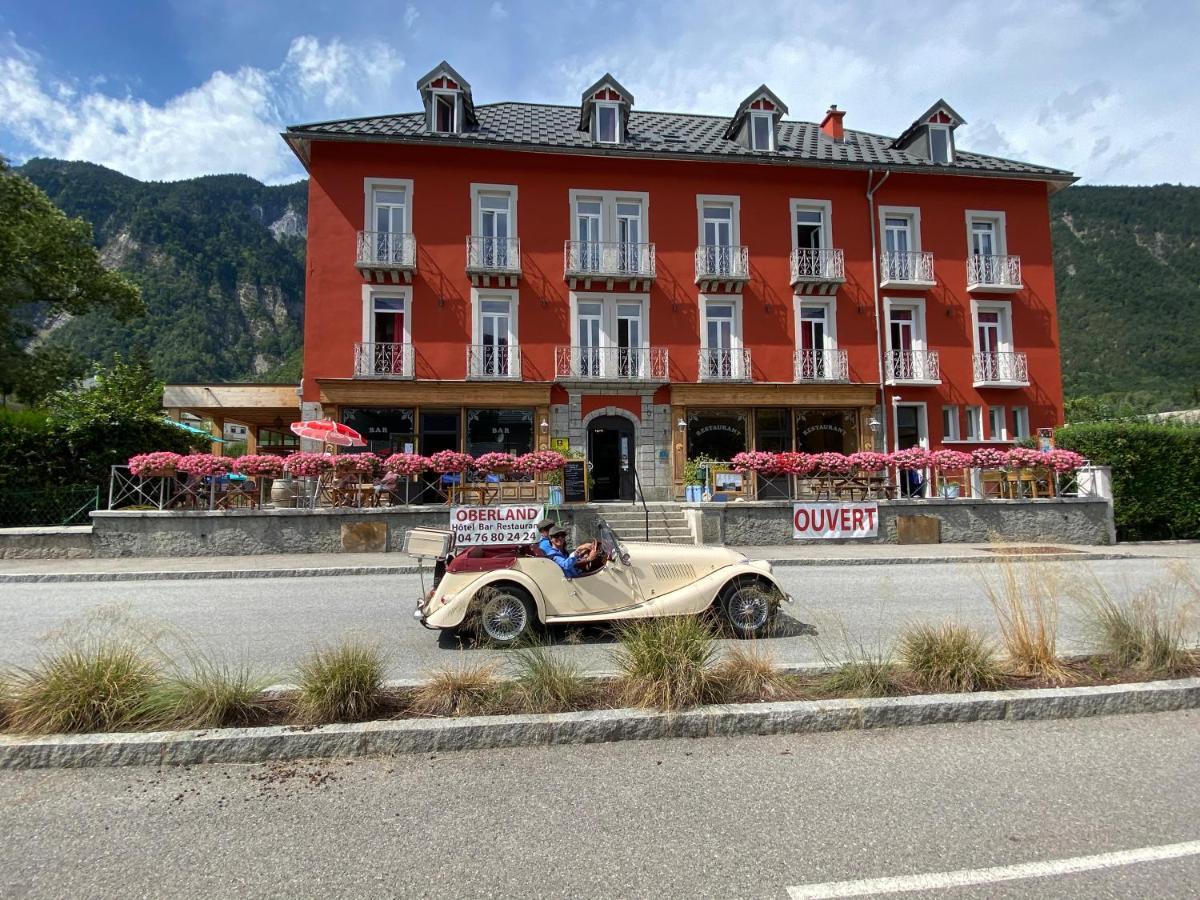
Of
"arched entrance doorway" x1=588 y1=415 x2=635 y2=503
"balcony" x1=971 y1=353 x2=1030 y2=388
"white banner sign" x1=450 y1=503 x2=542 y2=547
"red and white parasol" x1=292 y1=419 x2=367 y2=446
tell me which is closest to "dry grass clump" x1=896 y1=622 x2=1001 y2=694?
"white banner sign" x1=450 y1=503 x2=542 y2=547

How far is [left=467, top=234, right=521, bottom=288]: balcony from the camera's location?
68.0 feet

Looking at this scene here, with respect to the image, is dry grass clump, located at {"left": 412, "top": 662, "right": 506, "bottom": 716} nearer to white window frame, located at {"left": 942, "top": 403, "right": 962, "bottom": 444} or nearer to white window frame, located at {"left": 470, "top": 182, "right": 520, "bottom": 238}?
white window frame, located at {"left": 470, "top": 182, "right": 520, "bottom": 238}

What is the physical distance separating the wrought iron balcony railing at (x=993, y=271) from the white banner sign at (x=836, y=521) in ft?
41.4

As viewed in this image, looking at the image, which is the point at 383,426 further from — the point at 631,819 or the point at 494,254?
the point at 631,819

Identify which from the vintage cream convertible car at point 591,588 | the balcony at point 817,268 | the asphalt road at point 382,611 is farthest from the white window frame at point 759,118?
→ the vintage cream convertible car at point 591,588

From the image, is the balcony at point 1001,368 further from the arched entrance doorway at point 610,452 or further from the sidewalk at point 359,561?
the arched entrance doorway at point 610,452

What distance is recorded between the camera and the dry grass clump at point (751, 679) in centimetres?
414

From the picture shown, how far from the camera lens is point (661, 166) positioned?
2186 centimetres

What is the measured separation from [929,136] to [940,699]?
25078mm

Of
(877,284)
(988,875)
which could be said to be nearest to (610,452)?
(877,284)

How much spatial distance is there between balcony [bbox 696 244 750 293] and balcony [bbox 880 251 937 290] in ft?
15.7

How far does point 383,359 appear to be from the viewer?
67.0ft

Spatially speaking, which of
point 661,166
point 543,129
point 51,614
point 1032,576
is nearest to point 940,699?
point 1032,576

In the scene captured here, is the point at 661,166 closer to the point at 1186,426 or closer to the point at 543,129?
the point at 543,129
